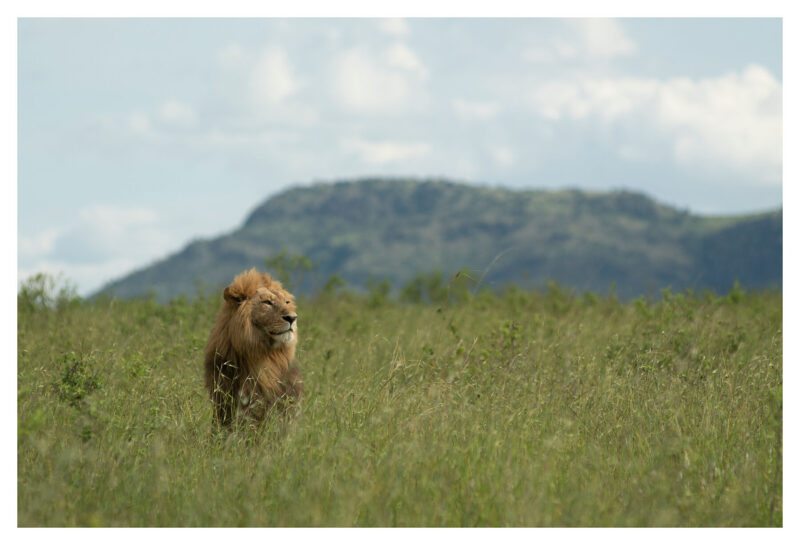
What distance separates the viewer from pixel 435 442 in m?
4.71

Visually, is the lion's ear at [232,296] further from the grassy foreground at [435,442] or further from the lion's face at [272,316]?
the grassy foreground at [435,442]

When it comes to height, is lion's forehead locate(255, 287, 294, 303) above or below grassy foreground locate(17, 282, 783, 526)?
above

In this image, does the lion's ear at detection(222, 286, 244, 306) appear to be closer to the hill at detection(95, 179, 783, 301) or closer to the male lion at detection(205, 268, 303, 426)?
the male lion at detection(205, 268, 303, 426)

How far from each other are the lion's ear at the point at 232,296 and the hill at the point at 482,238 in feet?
316

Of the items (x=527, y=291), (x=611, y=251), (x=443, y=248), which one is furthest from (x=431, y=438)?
(x=443, y=248)

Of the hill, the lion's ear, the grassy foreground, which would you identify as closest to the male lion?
the lion's ear

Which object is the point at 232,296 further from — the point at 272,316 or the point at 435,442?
the point at 435,442

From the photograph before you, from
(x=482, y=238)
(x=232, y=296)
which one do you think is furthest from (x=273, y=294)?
(x=482, y=238)

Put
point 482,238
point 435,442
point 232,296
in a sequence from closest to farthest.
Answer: point 435,442 → point 232,296 → point 482,238

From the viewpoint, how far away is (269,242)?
16138 centimetres

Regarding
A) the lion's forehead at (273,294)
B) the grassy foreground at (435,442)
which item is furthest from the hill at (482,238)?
the lion's forehead at (273,294)

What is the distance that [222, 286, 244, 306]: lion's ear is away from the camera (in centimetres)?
573

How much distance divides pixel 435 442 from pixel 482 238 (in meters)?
140

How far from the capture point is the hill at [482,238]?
379 ft
